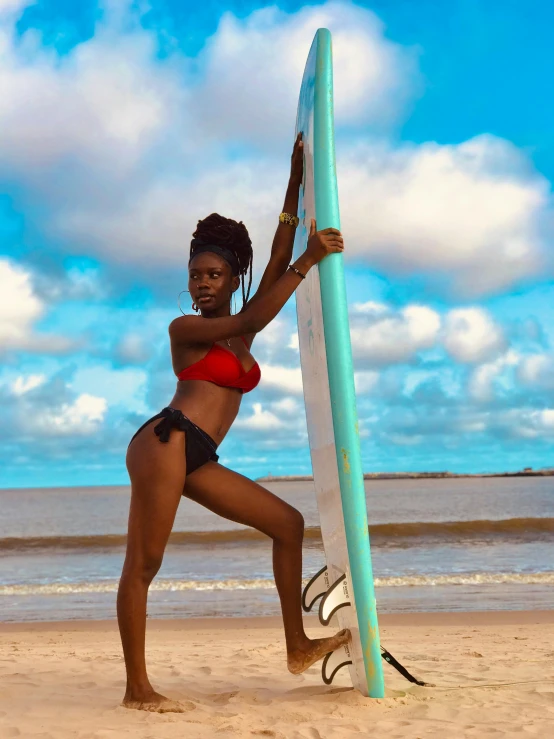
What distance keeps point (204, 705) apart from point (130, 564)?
76 centimetres

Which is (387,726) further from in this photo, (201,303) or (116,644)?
(116,644)

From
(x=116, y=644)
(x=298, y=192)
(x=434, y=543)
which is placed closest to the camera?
(x=298, y=192)

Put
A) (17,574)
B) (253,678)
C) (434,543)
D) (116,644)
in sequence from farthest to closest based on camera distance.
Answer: (434,543)
(17,574)
(116,644)
(253,678)

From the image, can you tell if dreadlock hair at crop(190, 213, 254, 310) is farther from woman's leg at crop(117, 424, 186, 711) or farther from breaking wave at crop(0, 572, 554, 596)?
breaking wave at crop(0, 572, 554, 596)

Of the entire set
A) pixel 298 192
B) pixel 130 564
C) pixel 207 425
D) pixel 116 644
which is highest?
pixel 298 192

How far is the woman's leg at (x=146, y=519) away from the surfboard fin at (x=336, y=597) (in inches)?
28.0

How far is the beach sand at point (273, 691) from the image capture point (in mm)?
2887

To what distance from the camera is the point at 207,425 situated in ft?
10.1

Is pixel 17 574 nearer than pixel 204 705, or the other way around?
pixel 204 705

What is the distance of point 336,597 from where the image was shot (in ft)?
10.3

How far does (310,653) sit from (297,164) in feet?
6.98

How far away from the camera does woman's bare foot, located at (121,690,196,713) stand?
3.06 metres

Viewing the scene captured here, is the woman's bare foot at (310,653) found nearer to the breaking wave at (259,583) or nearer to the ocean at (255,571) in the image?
the ocean at (255,571)

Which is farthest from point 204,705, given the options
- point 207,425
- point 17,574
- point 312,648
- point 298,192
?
point 17,574
